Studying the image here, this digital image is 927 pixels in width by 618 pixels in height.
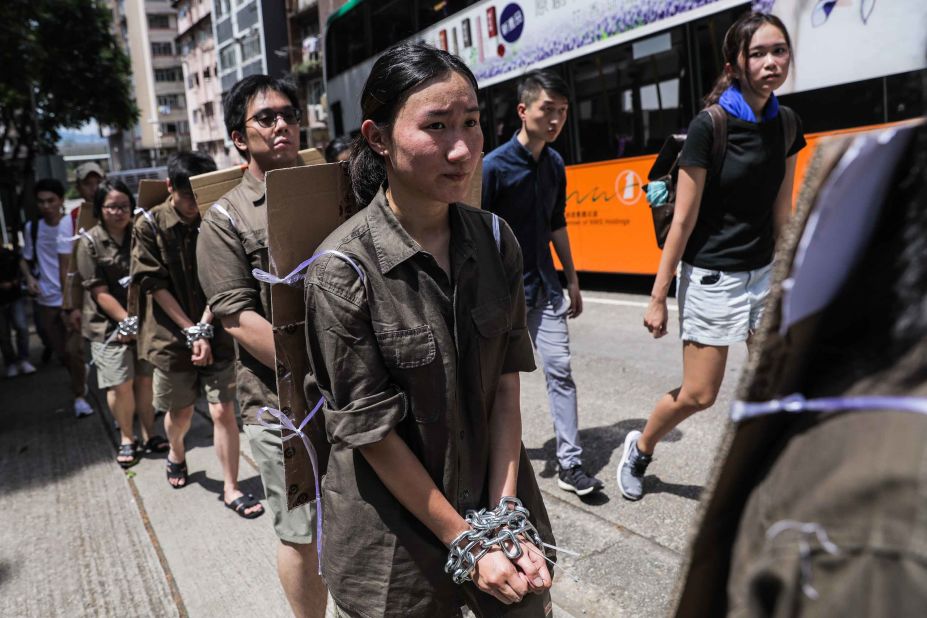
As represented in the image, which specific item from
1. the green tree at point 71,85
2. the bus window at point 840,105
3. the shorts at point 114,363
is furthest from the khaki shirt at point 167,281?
the green tree at point 71,85

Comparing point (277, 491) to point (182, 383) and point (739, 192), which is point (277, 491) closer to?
point (182, 383)

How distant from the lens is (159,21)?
2803 inches

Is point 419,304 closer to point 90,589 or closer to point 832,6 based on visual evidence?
point 90,589

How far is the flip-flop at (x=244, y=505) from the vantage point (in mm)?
3766

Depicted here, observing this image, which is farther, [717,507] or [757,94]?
[757,94]

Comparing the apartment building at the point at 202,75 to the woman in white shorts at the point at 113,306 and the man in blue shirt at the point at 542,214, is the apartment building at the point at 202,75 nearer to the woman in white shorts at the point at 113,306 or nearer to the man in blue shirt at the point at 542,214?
the woman in white shorts at the point at 113,306

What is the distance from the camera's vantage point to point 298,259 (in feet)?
6.03

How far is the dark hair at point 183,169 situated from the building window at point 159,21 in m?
77.2

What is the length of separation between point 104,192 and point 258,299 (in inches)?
109

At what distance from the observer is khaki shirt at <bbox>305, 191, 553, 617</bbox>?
1486mm

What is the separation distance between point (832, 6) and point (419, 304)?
5.77m

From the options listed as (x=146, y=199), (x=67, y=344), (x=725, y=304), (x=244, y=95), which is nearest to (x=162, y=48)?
(x=67, y=344)

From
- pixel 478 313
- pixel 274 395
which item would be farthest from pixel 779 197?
pixel 274 395

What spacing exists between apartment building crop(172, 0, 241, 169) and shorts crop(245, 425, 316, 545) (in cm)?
5544
